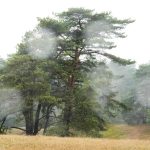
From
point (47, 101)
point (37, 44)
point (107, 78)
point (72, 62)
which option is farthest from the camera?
point (107, 78)

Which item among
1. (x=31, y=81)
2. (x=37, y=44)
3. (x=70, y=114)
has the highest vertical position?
(x=37, y=44)

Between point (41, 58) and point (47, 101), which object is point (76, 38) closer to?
point (41, 58)

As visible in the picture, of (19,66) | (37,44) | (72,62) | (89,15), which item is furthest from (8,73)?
(89,15)

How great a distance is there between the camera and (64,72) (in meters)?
34.5

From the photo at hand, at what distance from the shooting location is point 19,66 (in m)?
33.2

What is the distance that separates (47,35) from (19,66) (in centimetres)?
350

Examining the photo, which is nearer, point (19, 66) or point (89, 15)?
point (19, 66)

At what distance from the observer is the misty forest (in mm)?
32969

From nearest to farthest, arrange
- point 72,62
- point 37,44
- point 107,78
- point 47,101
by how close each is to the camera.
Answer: point 47,101 < point 37,44 < point 72,62 < point 107,78

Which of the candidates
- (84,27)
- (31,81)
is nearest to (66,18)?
(84,27)

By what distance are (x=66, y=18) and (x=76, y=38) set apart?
1.88 m

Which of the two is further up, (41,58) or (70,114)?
(41,58)

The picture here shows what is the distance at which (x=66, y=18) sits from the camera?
36.0 m

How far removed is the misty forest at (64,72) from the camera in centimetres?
3297
